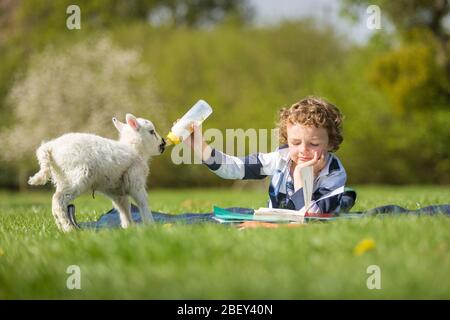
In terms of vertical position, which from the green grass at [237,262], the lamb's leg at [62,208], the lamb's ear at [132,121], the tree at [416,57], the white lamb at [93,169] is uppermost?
→ the tree at [416,57]

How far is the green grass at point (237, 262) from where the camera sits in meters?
2.84

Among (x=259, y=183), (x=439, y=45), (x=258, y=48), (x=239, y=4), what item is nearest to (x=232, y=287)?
(x=439, y=45)

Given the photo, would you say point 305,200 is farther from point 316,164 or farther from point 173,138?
point 173,138

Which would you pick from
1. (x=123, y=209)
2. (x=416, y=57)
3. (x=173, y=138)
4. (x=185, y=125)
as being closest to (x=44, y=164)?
(x=123, y=209)

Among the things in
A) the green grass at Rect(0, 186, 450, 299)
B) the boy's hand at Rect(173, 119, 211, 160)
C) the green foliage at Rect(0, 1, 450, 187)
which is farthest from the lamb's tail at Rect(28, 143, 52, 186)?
the green foliage at Rect(0, 1, 450, 187)

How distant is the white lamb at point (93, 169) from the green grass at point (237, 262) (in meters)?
0.72

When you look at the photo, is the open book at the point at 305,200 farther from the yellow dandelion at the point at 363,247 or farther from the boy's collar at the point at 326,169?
the yellow dandelion at the point at 363,247

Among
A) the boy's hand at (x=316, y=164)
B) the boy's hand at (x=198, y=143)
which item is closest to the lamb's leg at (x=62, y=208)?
the boy's hand at (x=198, y=143)

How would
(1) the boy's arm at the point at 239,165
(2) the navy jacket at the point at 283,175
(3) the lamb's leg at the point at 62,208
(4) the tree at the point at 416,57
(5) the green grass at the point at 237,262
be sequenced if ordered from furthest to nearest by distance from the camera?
1. (4) the tree at the point at 416,57
2. (1) the boy's arm at the point at 239,165
3. (2) the navy jacket at the point at 283,175
4. (3) the lamb's leg at the point at 62,208
5. (5) the green grass at the point at 237,262

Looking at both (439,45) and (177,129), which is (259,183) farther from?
(177,129)

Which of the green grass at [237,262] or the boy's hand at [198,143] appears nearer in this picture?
the green grass at [237,262]

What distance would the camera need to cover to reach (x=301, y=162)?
17.3 feet

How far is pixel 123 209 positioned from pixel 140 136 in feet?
2.10

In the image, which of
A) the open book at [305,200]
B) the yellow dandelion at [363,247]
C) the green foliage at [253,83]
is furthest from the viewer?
the green foliage at [253,83]
